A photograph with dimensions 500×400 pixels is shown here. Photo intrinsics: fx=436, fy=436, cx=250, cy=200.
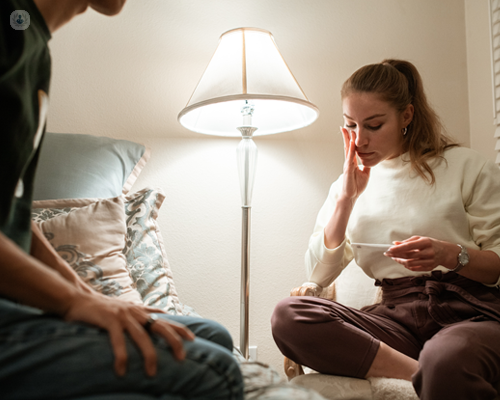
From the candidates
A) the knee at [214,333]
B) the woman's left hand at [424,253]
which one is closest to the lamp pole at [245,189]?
the woman's left hand at [424,253]

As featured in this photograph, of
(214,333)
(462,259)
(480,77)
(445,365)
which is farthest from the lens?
(480,77)

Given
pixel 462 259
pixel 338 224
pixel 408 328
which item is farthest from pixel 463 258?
pixel 338 224

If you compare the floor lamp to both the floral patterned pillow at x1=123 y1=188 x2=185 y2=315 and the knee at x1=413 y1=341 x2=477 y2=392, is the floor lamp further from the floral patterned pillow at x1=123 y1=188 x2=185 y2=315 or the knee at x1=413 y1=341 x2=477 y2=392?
the knee at x1=413 y1=341 x2=477 y2=392

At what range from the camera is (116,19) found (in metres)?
1.79

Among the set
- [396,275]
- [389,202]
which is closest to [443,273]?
[396,275]

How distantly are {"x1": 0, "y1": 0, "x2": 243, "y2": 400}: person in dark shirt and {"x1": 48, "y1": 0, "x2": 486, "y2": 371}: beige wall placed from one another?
123cm

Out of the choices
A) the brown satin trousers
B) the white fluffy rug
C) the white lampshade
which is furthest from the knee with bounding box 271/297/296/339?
the white lampshade

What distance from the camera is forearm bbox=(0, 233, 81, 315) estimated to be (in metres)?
0.46

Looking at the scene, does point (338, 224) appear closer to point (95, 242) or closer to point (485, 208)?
point (485, 208)

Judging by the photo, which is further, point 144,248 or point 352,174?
point 352,174

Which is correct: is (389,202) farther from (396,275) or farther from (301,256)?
(301,256)

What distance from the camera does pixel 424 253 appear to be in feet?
3.73

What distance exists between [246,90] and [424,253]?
28.8 inches

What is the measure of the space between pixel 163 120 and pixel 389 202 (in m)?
0.97
